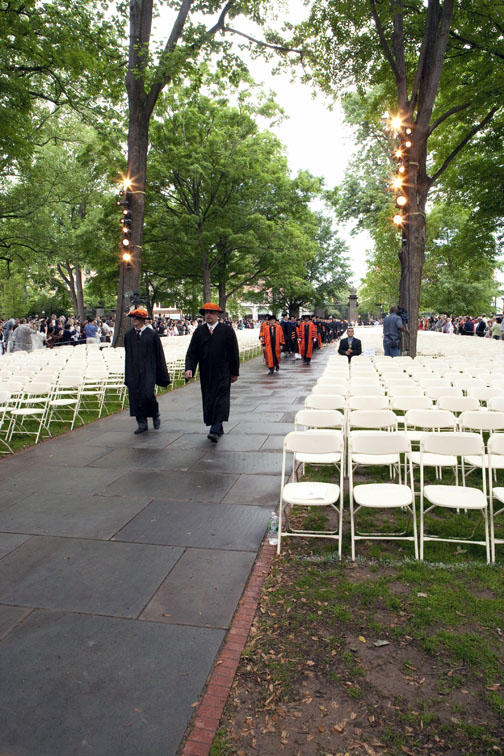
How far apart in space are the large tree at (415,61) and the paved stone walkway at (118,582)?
9.99 meters

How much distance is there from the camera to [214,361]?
23.4 ft

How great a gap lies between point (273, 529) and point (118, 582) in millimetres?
1429

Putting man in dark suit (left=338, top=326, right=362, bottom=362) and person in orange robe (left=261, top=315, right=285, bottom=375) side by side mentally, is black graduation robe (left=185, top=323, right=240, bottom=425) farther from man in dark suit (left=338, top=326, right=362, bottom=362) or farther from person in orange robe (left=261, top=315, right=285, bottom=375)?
person in orange robe (left=261, top=315, right=285, bottom=375)

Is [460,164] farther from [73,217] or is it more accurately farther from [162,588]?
[73,217]

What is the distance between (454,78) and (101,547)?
16929 millimetres

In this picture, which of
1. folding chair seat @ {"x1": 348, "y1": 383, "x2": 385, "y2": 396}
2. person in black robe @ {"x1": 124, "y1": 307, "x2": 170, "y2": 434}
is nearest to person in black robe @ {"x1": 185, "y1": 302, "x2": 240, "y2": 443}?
person in black robe @ {"x1": 124, "y1": 307, "x2": 170, "y2": 434}

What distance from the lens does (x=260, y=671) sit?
260 cm

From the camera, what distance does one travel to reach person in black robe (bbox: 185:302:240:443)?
23.4ft

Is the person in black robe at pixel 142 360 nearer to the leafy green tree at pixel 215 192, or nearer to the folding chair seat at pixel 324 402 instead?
the folding chair seat at pixel 324 402

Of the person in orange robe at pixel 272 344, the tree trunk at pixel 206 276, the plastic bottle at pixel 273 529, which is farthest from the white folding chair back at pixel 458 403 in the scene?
the tree trunk at pixel 206 276

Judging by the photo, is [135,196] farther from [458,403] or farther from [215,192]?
[458,403]

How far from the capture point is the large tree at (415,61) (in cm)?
1303

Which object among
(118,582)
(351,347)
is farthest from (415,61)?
(118,582)

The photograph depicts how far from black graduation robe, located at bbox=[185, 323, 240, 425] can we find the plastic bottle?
273cm
